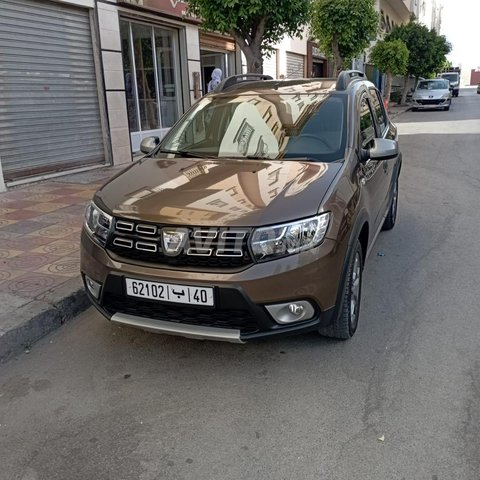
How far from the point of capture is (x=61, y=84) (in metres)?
8.77

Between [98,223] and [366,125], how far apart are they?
7.71 feet

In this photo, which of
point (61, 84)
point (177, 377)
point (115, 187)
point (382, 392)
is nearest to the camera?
point (382, 392)

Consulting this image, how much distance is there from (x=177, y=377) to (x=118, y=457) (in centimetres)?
73

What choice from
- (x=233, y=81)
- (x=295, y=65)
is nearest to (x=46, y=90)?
(x=233, y=81)

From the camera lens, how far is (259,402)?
9.21 ft

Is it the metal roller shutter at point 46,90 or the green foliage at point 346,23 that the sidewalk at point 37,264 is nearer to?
the metal roller shutter at point 46,90

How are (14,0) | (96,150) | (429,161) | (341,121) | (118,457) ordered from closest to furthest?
(118,457)
(341,121)
(14,0)
(96,150)
(429,161)

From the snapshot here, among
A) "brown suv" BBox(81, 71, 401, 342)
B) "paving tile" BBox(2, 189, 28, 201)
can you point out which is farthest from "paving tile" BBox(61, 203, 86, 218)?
"brown suv" BBox(81, 71, 401, 342)

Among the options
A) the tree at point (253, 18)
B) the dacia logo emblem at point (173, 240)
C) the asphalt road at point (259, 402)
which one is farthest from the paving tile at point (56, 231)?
the tree at point (253, 18)

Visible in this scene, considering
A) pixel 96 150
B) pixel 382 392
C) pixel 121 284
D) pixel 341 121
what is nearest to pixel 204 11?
pixel 96 150

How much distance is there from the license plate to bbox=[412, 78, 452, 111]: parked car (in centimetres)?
2729

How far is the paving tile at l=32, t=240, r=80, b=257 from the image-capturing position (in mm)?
4859

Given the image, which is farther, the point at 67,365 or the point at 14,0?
the point at 14,0

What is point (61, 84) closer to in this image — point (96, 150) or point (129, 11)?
point (96, 150)
